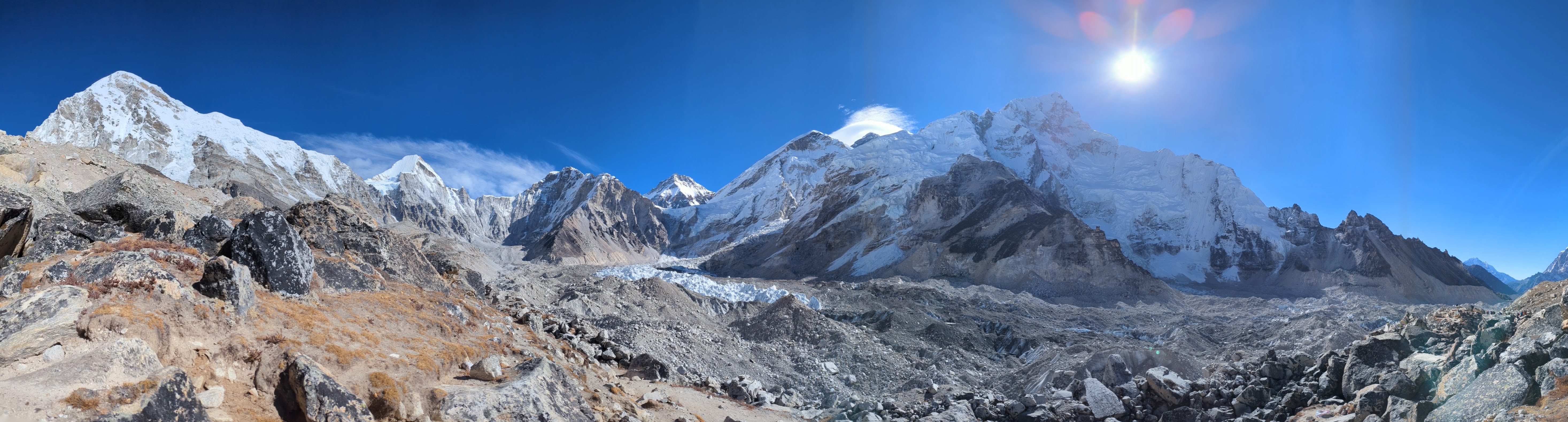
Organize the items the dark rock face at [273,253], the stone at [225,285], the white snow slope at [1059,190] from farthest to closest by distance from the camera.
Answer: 1. the white snow slope at [1059,190]
2. the dark rock face at [273,253]
3. the stone at [225,285]

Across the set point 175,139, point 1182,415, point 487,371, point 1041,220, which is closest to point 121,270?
point 487,371

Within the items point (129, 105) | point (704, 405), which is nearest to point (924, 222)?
point (704, 405)

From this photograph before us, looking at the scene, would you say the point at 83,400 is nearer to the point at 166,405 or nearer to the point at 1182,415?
the point at 166,405

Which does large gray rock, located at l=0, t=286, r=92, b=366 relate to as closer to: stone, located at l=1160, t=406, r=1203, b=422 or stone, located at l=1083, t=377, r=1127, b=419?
stone, located at l=1083, t=377, r=1127, b=419

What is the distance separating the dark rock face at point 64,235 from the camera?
7641 millimetres

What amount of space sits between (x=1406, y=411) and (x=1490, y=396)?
3.07 ft

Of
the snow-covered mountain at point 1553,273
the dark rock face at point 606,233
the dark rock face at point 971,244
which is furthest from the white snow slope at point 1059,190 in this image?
the snow-covered mountain at point 1553,273

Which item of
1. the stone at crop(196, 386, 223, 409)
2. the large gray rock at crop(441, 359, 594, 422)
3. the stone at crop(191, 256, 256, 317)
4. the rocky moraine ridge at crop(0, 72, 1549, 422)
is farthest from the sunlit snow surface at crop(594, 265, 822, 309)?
the stone at crop(196, 386, 223, 409)

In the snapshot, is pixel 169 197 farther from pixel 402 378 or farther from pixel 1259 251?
pixel 1259 251

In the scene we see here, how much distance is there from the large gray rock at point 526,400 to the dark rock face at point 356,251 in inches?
141

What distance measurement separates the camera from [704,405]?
1433cm

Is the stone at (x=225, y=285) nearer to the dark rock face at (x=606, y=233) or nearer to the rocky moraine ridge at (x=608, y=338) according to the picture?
the rocky moraine ridge at (x=608, y=338)

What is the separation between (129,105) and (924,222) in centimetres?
16037

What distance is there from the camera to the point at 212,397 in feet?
18.3
